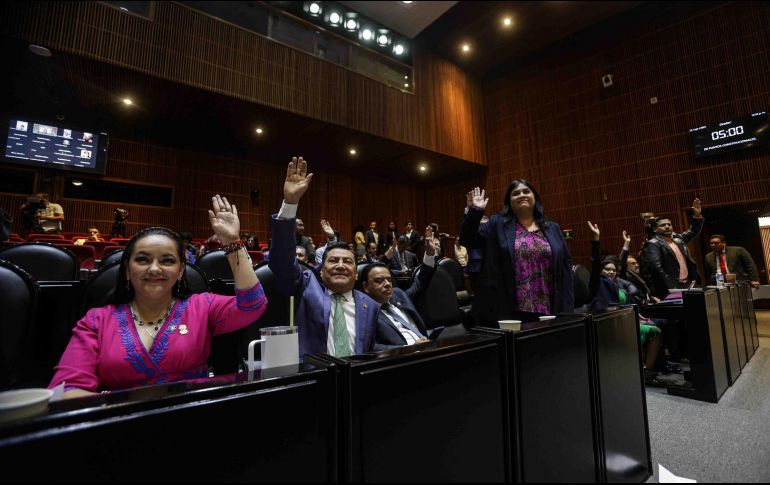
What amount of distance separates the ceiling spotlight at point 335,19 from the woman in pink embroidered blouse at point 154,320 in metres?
6.76

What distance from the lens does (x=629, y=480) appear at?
1.34m

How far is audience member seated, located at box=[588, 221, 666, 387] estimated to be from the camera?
2535mm

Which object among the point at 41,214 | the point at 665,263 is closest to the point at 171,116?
the point at 41,214

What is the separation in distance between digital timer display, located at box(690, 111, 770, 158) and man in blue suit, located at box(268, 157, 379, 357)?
26.0 feet

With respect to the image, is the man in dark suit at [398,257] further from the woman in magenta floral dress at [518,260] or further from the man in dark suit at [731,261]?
the man in dark suit at [731,261]

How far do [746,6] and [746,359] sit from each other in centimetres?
671

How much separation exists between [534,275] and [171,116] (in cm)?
679

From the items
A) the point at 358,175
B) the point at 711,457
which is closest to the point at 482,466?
the point at 711,457

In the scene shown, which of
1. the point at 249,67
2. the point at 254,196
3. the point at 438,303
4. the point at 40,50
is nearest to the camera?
the point at 438,303

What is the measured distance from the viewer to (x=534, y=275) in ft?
6.06

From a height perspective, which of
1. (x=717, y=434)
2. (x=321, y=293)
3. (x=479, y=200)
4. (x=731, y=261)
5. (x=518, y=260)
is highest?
(x=479, y=200)

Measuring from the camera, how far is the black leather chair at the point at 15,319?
1256 millimetres

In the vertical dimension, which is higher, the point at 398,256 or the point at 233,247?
the point at 398,256

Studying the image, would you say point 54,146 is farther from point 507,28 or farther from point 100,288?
point 507,28
